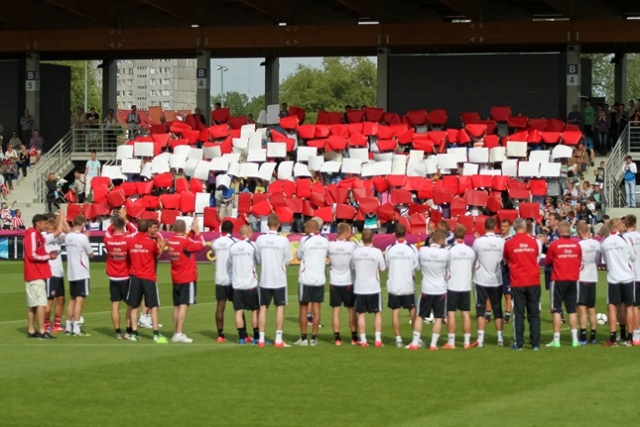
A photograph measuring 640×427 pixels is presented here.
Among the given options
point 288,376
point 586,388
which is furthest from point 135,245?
point 586,388

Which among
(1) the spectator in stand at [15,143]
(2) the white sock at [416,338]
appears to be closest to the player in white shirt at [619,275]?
(2) the white sock at [416,338]

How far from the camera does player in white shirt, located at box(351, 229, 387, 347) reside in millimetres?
20500

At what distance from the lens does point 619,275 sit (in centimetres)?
2095

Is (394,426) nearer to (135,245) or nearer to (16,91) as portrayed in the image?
(135,245)

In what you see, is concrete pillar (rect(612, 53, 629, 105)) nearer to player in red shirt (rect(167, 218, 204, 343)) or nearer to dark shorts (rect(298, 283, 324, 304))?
dark shorts (rect(298, 283, 324, 304))

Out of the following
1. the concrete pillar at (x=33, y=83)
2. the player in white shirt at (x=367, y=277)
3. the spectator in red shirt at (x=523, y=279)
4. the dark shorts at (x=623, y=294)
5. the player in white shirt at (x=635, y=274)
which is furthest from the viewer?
the concrete pillar at (x=33, y=83)

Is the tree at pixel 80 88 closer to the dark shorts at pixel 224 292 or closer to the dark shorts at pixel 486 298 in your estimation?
the dark shorts at pixel 224 292

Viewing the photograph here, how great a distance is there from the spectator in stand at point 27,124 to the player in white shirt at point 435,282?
118 feet

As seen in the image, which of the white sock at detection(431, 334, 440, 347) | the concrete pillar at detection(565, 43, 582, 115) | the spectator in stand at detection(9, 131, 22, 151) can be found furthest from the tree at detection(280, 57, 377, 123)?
the white sock at detection(431, 334, 440, 347)

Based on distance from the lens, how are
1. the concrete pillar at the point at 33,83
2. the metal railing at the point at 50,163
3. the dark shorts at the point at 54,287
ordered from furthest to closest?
the concrete pillar at the point at 33,83
the metal railing at the point at 50,163
the dark shorts at the point at 54,287

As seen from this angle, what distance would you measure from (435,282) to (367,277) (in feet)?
3.45

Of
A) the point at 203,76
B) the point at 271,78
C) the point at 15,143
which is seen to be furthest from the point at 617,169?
the point at 15,143

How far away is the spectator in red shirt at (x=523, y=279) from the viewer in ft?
66.4

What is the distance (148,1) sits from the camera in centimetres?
4884
